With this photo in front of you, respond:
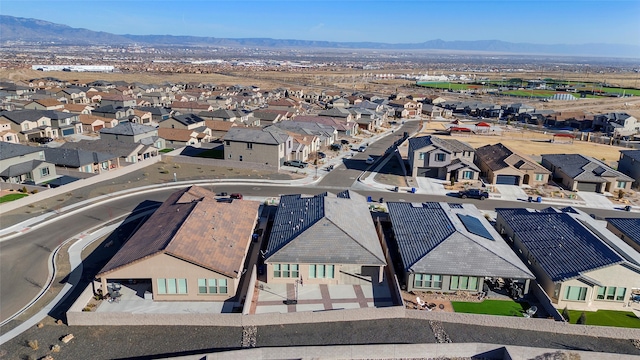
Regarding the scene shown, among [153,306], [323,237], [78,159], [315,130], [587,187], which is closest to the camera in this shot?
[153,306]

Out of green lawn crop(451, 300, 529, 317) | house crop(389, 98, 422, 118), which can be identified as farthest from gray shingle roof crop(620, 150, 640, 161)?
house crop(389, 98, 422, 118)

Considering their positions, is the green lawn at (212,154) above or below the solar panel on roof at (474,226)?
below

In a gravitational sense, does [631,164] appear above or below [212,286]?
above

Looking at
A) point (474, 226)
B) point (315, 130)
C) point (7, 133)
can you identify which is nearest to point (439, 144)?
point (315, 130)

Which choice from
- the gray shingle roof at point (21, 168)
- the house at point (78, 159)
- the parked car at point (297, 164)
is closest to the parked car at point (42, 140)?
the house at point (78, 159)

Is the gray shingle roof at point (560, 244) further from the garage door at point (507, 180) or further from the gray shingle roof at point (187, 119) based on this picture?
the gray shingle roof at point (187, 119)

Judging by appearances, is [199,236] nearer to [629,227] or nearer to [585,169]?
[629,227]

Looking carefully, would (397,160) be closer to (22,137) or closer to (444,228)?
(444,228)
